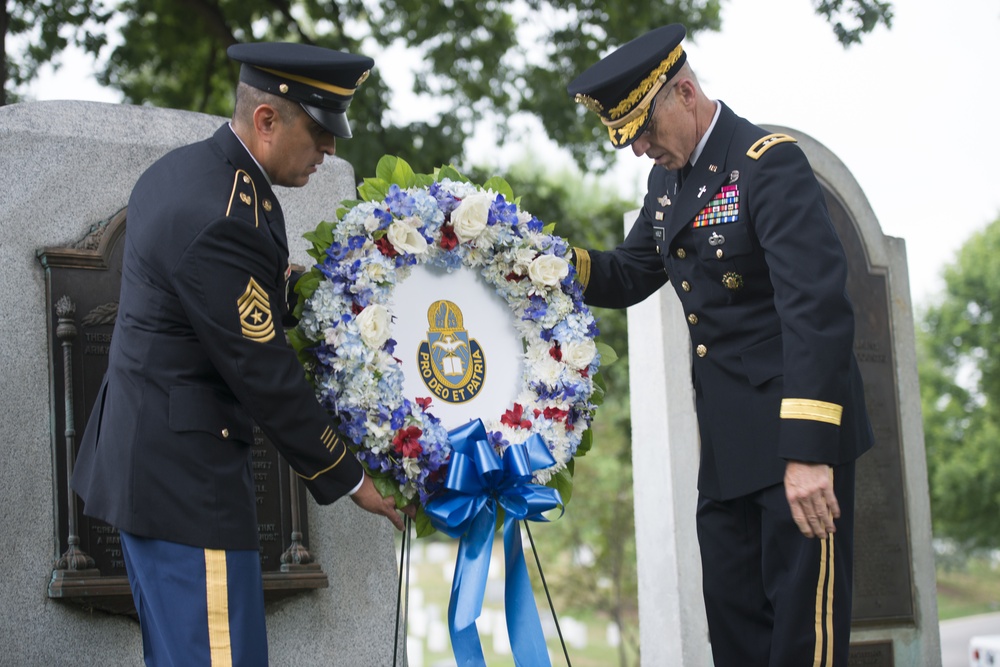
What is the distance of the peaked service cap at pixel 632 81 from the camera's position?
136 inches

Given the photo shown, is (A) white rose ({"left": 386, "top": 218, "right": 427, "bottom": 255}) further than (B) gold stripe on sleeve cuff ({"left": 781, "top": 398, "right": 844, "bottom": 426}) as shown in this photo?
Yes

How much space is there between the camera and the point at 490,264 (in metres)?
3.77

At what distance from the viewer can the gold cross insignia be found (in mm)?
2931

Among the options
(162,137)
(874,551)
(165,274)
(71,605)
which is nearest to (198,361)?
(165,274)

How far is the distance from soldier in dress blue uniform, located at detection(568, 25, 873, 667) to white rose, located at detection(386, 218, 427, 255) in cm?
70

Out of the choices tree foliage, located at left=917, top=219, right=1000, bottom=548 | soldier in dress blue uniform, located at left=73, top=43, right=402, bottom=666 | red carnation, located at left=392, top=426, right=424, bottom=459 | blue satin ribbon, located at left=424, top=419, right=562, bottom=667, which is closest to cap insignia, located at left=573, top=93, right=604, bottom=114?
soldier in dress blue uniform, located at left=73, top=43, right=402, bottom=666

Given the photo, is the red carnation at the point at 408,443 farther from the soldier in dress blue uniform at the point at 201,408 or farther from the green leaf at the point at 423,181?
the green leaf at the point at 423,181

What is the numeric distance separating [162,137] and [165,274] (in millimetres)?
1697

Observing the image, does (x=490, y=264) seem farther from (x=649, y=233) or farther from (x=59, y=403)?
(x=59, y=403)

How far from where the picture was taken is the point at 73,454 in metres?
3.96

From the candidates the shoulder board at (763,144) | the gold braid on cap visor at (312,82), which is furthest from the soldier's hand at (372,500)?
the shoulder board at (763,144)

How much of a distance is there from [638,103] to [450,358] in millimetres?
1038

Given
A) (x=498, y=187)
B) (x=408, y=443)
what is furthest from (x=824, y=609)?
(x=498, y=187)

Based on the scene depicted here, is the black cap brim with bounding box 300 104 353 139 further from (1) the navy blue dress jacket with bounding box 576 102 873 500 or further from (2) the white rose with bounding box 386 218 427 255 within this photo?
(1) the navy blue dress jacket with bounding box 576 102 873 500
